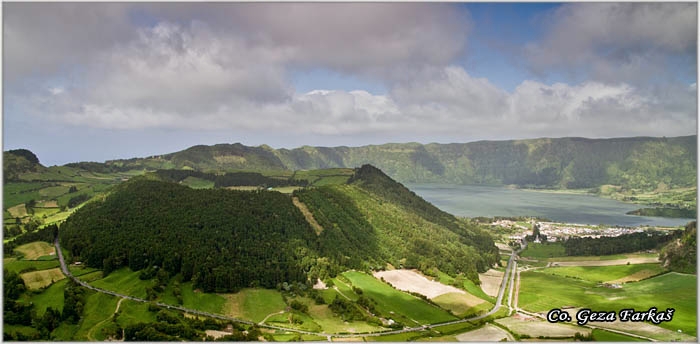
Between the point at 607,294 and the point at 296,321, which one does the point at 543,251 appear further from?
the point at 296,321

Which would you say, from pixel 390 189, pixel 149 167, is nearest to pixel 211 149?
pixel 149 167

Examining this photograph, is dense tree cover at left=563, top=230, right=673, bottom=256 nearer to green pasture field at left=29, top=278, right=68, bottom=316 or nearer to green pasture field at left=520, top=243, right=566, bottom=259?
green pasture field at left=520, top=243, right=566, bottom=259

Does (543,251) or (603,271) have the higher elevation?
(603,271)

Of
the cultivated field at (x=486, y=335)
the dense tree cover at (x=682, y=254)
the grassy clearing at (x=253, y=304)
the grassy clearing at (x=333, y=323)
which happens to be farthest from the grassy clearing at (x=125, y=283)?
the dense tree cover at (x=682, y=254)

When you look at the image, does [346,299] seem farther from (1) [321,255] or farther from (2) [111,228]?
(2) [111,228]

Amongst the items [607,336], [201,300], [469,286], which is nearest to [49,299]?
[201,300]

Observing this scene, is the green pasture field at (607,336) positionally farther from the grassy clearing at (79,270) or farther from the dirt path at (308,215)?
the grassy clearing at (79,270)

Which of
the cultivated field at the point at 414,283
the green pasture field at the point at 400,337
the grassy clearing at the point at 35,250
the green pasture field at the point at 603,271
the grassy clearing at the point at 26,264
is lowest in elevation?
the green pasture field at the point at 603,271
